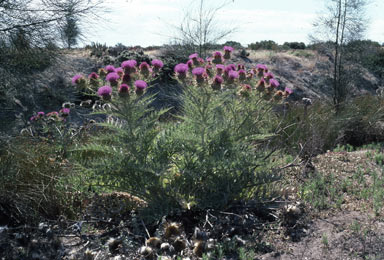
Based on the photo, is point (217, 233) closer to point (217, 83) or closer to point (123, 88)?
point (217, 83)

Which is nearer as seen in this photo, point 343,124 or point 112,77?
point 112,77

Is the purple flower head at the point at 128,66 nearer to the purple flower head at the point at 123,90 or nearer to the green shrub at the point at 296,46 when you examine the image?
the purple flower head at the point at 123,90

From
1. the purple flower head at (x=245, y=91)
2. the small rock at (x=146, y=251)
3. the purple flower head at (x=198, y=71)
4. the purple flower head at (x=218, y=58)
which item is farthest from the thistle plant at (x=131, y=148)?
the purple flower head at (x=218, y=58)

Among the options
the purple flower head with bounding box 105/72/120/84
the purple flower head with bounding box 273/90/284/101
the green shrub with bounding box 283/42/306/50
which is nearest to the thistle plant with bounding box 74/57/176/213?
the purple flower head with bounding box 105/72/120/84

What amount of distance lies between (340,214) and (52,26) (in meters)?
4.41

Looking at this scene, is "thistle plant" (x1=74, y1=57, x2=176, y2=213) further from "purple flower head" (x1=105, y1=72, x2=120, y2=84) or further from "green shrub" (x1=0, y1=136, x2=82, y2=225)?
"green shrub" (x1=0, y1=136, x2=82, y2=225)

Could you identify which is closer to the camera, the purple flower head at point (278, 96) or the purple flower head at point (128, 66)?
the purple flower head at point (128, 66)

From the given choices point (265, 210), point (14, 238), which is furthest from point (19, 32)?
point (265, 210)

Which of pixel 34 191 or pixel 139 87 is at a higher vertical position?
pixel 139 87

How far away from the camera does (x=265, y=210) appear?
348 cm

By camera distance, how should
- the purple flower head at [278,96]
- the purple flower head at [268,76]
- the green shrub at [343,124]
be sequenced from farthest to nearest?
the green shrub at [343,124]
the purple flower head at [268,76]
the purple flower head at [278,96]

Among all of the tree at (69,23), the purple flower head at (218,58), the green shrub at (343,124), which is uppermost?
the tree at (69,23)

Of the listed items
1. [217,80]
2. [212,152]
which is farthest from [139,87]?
[212,152]

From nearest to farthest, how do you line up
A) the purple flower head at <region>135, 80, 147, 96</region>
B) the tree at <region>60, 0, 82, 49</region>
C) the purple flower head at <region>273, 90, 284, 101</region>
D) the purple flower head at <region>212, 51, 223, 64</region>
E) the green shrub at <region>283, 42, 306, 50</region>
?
the purple flower head at <region>135, 80, 147, 96</region> → the purple flower head at <region>273, 90, 284, 101</region> → the purple flower head at <region>212, 51, 223, 64</region> → the tree at <region>60, 0, 82, 49</region> → the green shrub at <region>283, 42, 306, 50</region>
